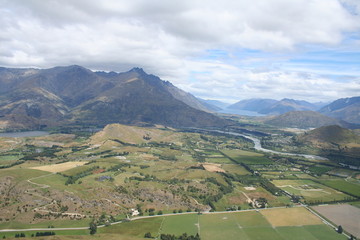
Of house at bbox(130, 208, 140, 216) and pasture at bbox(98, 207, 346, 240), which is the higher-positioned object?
pasture at bbox(98, 207, 346, 240)

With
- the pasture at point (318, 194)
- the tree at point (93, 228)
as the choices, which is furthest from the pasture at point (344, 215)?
the tree at point (93, 228)

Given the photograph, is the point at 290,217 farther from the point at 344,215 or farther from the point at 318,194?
the point at 318,194

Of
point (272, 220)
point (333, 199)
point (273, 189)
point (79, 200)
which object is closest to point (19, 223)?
point (79, 200)

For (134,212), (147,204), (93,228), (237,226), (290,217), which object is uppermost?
(290,217)

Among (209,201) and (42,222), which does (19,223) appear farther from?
(209,201)

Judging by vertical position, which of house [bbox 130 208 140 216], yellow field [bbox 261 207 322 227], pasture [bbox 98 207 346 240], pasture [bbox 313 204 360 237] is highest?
pasture [bbox 313 204 360 237]

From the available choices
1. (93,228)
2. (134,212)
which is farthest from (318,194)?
(93,228)

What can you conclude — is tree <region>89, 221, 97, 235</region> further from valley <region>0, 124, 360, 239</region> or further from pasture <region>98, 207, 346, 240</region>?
valley <region>0, 124, 360, 239</region>

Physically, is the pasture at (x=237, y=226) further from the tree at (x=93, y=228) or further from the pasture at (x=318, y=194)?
the pasture at (x=318, y=194)

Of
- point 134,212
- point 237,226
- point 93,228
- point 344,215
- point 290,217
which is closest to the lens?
point 93,228

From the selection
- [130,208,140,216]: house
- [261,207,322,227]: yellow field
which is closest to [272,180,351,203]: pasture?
[261,207,322,227]: yellow field
